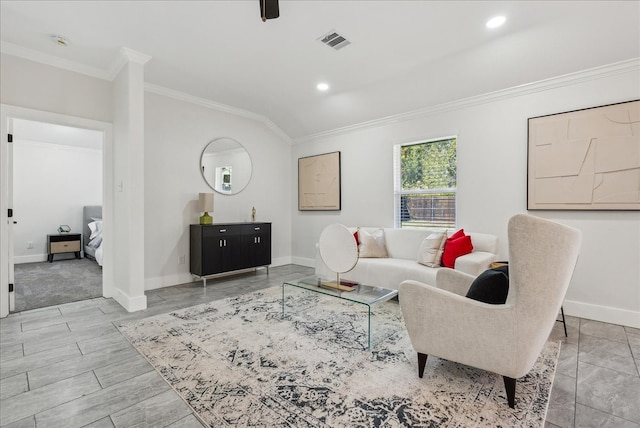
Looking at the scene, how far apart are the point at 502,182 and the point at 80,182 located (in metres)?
8.37

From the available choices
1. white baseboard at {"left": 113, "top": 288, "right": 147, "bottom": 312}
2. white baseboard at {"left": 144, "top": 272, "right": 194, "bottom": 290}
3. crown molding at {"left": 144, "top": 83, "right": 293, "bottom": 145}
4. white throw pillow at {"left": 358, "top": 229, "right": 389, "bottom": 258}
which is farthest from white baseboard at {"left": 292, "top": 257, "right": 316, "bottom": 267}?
white baseboard at {"left": 113, "top": 288, "right": 147, "bottom": 312}

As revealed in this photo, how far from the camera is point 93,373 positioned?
6.82ft

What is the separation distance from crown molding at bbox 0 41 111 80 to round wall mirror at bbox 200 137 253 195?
5.19 ft

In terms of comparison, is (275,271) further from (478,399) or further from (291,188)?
(478,399)

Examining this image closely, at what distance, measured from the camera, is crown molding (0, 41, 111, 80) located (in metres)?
3.14

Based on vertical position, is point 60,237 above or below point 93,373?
above

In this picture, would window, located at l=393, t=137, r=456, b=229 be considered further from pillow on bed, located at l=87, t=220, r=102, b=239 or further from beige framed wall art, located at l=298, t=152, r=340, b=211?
pillow on bed, located at l=87, t=220, r=102, b=239

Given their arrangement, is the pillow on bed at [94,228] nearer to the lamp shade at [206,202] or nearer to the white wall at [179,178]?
the white wall at [179,178]

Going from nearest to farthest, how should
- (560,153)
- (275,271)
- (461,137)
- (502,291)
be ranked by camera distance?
(502,291)
(560,153)
(461,137)
(275,271)

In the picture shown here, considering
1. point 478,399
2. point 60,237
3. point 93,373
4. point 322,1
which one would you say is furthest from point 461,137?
point 60,237

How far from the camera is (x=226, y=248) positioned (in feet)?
15.1

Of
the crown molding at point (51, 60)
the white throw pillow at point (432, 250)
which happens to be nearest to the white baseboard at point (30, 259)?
the crown molding at point (51, 60)

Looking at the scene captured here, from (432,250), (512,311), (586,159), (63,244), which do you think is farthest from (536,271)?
(63,244)

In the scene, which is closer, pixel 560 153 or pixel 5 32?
pixel 5 32
